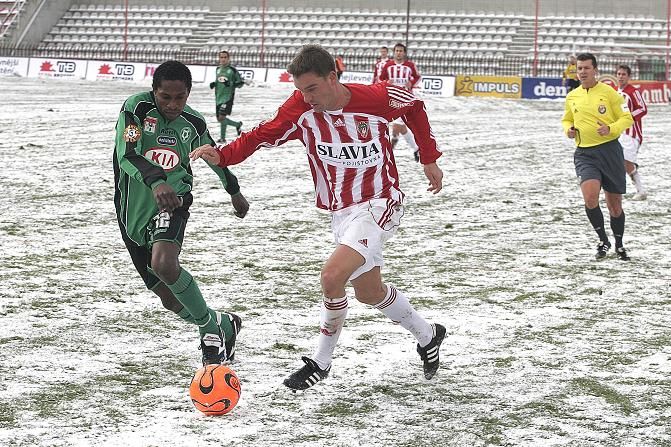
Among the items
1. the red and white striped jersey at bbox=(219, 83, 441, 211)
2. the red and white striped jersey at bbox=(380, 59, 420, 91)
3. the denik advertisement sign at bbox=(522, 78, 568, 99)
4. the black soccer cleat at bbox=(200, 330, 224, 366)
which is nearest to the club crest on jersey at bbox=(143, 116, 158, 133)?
the red and white striped jersey at bbox=(219, 83, 441, 211)

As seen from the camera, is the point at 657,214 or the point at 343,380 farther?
the point at 657,214

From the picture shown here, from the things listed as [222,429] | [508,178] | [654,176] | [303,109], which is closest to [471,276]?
[303,109]

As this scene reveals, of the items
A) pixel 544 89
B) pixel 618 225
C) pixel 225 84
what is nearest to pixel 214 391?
pixel 618 225

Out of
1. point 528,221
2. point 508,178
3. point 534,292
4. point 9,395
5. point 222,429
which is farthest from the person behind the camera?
point 508,178

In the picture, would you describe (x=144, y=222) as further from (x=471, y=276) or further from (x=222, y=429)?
(x=471, y=276)

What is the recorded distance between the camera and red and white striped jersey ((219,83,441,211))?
17.2 feet

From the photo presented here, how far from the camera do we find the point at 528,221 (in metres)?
10.9

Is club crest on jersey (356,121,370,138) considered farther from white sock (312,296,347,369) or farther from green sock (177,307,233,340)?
green sock (177,307,233,340)

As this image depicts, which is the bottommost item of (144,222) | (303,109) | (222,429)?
(222,429)

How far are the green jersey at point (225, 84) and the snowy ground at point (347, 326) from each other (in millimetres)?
4612

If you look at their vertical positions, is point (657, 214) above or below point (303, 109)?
below

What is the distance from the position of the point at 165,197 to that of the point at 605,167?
17.9 feet

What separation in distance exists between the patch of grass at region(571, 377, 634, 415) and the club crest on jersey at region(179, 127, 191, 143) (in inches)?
99.3

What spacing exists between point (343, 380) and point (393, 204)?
101 centimetres
